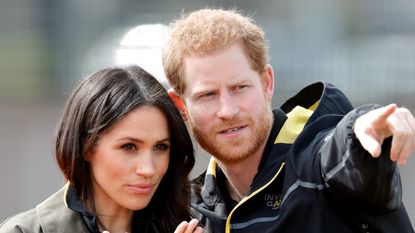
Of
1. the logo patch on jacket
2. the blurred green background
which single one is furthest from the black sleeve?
the blurred green background

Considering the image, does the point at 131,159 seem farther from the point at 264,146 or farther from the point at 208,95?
the point at 264,146

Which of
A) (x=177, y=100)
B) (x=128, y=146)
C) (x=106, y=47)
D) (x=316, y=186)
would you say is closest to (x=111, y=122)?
(x=128, y=146)

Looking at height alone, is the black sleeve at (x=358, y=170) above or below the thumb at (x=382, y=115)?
below

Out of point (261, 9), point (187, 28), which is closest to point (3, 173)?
point (261, 9)

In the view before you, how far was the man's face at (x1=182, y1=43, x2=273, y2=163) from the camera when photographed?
6.98 ft

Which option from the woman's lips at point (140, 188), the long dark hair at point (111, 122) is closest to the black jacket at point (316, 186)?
the long dark hair at point (111, 122)

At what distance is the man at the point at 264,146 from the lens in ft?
5.95

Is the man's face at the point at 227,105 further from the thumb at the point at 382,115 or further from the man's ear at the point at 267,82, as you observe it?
the thumb at the point at 382,115

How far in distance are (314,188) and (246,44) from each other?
449 mm

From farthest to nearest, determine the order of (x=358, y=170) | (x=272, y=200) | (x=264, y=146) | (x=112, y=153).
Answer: (x=264, y=146) < (x=272, y=200) < (x=112, y=153) < (x=358, y=170)

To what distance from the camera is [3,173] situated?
4.11 metres

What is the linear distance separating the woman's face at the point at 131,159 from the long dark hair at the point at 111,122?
0.02 m

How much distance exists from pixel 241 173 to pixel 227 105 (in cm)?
23

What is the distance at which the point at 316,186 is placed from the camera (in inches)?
77.8
